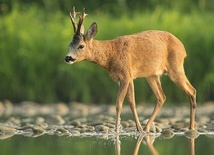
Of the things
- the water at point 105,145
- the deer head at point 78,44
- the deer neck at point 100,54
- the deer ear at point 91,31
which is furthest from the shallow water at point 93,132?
the deer ear at point 91,31

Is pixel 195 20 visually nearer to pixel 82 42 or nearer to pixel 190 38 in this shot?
pixel 190 38

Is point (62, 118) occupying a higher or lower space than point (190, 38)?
lower

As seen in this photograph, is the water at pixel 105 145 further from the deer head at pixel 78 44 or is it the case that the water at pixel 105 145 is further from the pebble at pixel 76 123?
the pebble at pixel 76 123

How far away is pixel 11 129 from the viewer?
16.9 meters

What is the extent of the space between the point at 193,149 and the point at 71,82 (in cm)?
819

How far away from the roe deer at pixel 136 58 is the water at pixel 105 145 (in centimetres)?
104

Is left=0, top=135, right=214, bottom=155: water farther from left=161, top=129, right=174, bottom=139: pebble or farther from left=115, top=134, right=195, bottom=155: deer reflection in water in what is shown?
left=161, top=129, right=174, bottom=139: pebble

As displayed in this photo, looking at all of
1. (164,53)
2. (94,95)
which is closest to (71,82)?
(94,95)

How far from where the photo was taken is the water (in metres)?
14.1

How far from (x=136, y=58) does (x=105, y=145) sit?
8.22 feet

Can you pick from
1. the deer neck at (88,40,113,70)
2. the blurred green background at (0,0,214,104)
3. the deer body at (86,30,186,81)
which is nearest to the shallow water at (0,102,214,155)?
the blurred green background at (0,0,214,104)

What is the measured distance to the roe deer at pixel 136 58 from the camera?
54.7 feet

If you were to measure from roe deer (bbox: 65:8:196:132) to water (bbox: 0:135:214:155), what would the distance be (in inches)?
Result: 40.8

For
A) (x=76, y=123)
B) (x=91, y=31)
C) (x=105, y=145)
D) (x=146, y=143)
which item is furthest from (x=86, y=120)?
(x=105, y=145)
